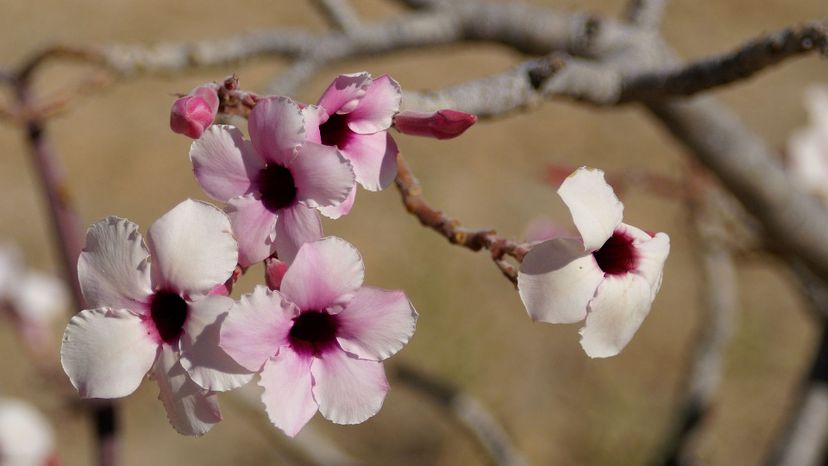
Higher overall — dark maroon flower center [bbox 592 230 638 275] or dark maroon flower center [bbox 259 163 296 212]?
dark maroon flower center [bbox 259 163 296 212]

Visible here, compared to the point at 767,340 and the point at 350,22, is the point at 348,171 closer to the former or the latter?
the point at 350,22

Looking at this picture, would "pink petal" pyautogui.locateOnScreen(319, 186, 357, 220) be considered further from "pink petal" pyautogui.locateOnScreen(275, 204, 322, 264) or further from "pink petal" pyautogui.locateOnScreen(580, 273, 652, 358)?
"pink petal" pyautogui.locateOnScreen(580, 273, 652, 358)

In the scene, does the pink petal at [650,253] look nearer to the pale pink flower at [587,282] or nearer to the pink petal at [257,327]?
the pale pink flower at [587,282]

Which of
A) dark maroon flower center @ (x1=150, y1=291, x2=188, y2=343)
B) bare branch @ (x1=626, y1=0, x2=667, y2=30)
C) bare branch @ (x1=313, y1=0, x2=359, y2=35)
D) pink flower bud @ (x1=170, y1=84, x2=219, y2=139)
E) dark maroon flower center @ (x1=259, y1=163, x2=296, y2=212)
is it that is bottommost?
bare branch @ (x1=313, y1=0, x2=359, y2=35)

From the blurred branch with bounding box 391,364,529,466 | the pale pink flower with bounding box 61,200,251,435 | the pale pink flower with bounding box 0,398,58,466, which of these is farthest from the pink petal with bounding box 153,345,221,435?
the pale pink flower with bounding box 0,398,58,466

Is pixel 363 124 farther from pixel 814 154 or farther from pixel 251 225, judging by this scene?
pixel 814 154

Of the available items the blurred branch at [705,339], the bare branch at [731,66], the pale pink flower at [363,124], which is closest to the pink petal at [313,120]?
the pale pink flower at [363,124]

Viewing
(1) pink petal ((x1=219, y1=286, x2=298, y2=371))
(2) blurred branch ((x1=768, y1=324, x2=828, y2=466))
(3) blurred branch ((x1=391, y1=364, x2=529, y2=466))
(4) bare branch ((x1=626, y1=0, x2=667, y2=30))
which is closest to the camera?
(1) pink petal ((x1=219, y1=286, x2=298, y2=371))
